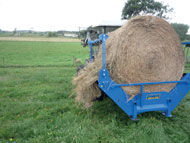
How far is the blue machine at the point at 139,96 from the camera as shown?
10.3 feet

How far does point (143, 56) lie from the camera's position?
3.41m

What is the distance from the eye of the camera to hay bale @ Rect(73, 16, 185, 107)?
323 centimetres

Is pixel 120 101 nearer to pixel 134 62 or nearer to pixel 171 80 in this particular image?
pixel 134 62

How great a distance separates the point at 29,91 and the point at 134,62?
13.1ft

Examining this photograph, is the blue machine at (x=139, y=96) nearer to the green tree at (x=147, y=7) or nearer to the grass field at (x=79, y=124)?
the grass field at (x=79, y=124)

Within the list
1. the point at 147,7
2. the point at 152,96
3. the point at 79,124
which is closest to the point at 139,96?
the point at 152,96

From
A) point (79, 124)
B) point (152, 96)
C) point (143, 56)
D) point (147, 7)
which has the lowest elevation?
point (79, 124)

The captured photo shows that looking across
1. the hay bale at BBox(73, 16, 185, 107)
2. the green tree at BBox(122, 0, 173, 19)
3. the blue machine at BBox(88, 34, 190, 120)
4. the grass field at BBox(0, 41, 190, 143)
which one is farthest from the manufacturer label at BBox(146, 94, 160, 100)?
the green tree at BBox(122, 0, 173, 19)

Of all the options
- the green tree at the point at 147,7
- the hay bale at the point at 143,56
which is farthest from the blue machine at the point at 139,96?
the green tree at the point at 147,7

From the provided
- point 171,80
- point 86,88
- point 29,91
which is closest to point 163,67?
point 171,80

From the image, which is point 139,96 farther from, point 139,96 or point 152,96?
point 152,96

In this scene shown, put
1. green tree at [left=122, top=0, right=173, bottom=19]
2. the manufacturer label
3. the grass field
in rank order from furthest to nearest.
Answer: green tree at [left=122, top=0, right=173, bottom=19] → the manufacturer label → the grass field

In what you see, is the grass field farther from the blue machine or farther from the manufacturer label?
the manufacturer label

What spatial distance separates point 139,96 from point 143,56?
2.72 ft
